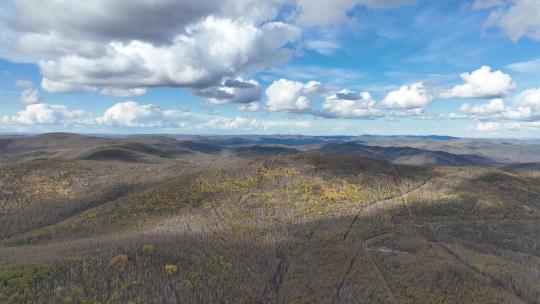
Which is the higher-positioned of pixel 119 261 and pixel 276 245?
pixel 119 261

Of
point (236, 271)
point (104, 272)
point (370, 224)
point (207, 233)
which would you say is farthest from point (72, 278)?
point (370, 224)

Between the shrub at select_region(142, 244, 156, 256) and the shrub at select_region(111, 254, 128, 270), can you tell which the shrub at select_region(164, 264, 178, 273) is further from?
the shrub at select_region(111, 254, 128, 270)

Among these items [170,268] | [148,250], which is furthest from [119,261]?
[170,268]

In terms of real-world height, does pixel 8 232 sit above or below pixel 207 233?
below

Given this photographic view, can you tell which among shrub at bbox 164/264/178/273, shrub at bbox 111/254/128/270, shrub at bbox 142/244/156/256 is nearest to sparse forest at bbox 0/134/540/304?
shrub at bbox 142/244/156/256

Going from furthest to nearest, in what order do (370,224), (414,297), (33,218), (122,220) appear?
(33,218) < (122,220) < (370,224) < (414,297)

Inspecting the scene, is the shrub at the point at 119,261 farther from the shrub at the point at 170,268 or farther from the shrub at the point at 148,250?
the shrub at the point at 170,268

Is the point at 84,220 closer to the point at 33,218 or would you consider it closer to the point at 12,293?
the point at 33,218

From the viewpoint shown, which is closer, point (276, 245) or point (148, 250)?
point (148, 250)

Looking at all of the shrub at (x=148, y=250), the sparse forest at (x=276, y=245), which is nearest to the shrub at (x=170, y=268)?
the sparse forest at (x=276, y=245)

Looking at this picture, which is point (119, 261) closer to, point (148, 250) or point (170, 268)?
point (148, 250)

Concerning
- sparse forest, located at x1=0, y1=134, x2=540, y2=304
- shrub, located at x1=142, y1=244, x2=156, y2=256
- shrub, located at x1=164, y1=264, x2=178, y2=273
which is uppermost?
shrub, located at x1=142, y1=244, x2=156, y2=256
